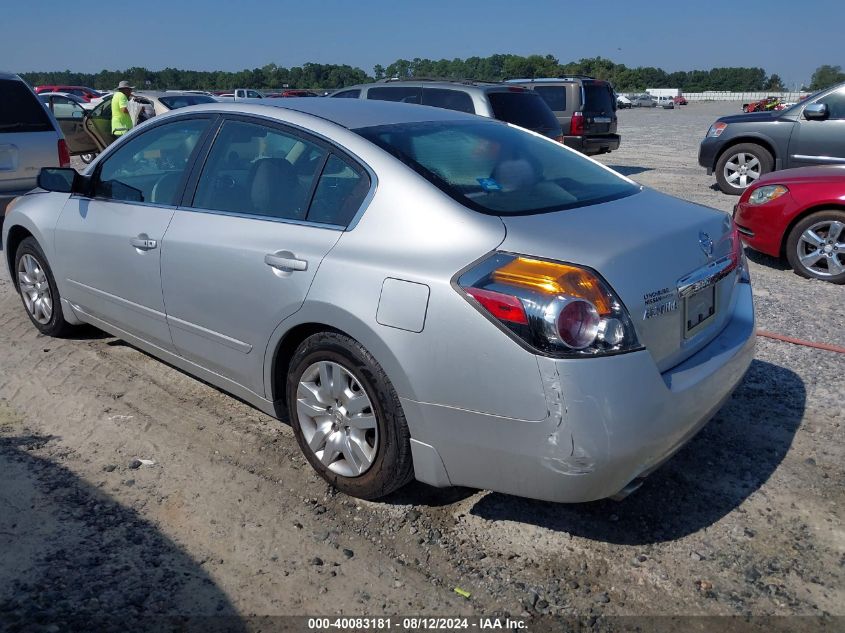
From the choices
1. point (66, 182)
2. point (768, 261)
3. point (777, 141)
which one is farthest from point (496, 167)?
point (777, 141)

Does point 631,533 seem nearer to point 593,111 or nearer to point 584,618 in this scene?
point 584,618

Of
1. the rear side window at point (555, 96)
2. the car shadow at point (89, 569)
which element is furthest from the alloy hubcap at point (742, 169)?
the car shadow at point (89, 569)

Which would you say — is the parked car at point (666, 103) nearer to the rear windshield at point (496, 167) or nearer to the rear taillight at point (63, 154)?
the rear taillight at point (63, 154)

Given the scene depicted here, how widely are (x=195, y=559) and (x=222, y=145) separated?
1996mm

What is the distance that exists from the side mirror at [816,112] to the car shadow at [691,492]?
8.13m

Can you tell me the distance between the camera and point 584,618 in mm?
2516

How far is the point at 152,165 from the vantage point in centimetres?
425

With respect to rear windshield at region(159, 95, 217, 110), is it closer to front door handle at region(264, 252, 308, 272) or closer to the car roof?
the car roof

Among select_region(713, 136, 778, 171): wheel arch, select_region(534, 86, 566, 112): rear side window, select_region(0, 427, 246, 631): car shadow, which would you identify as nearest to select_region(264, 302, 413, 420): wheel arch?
select_region(0, 427, 246, 631): car shadow

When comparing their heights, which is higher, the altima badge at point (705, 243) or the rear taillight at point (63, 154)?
the altima badge at point (705, 243)

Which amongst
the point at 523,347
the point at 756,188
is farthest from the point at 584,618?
the point at 756,188

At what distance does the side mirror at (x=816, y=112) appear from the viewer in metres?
10.6

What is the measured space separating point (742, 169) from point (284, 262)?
1022cm

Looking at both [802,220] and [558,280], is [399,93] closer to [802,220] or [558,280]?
[802,220]
